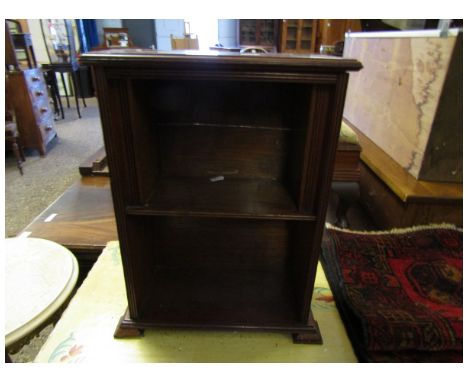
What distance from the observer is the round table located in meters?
0.82

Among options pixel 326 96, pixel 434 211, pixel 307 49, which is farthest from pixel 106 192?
pixel 307 49

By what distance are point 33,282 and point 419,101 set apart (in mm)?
1496

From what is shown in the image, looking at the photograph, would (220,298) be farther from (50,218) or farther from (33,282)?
(50,218)

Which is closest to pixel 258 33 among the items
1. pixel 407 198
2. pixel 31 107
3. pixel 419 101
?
pixel 31 107

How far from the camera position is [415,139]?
1.27 metres

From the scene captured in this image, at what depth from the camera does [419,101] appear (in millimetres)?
1239

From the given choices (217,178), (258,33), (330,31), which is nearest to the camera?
(217,178)

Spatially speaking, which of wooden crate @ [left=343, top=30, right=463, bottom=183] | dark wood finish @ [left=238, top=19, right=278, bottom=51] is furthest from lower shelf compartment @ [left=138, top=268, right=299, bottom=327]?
dark wood finish @ [left=238, top=19, right=278, bottom=51]

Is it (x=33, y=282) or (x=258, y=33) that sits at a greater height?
(x=258, y=33)

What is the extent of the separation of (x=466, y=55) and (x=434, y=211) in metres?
0.60

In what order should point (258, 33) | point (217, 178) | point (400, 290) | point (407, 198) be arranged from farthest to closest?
point (258, 33)
point (407, 198)
point (400, 290)
point (217, 178)

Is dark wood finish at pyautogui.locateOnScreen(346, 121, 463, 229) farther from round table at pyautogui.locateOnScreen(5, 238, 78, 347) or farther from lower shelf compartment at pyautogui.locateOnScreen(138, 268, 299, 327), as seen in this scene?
round table at pyautogui.locateOnScreen(5, 238, 78, 347)

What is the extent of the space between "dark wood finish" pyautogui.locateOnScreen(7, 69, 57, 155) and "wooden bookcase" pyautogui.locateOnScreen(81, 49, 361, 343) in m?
2.45

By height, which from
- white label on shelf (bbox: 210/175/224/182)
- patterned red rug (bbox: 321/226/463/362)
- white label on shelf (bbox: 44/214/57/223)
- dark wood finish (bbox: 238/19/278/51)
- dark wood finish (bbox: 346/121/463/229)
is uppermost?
dark wood finish (bbox: 238/19/278/51)
